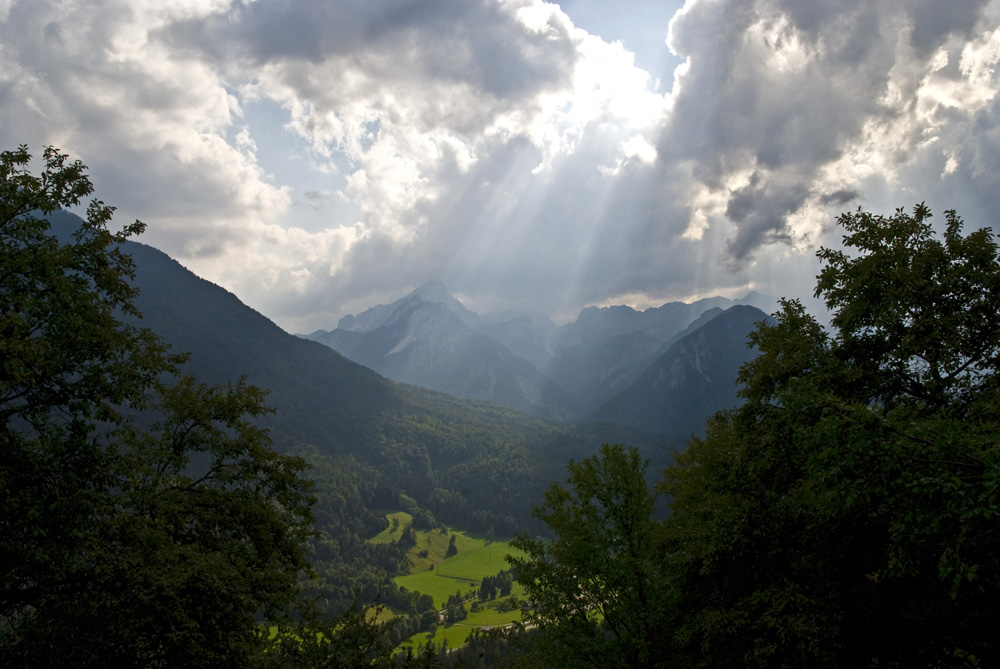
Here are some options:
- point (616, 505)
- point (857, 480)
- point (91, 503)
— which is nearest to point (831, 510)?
point (857, 480)

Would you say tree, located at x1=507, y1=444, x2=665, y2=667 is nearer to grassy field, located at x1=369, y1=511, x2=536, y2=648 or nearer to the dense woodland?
the dense woodland

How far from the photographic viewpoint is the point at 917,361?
1149 cm

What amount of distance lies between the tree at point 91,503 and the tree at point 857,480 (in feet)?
36.9

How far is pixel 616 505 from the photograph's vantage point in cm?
1483

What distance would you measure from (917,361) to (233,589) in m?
16.7

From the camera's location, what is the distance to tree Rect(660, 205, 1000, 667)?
758 cm

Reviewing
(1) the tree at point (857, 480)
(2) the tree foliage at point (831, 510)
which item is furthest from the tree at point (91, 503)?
(1) the tree at point (857, 480)

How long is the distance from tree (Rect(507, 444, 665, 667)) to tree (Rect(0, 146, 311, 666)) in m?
7.75

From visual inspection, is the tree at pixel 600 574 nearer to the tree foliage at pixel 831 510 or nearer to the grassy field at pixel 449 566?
the tree foliage at pixel 831 510

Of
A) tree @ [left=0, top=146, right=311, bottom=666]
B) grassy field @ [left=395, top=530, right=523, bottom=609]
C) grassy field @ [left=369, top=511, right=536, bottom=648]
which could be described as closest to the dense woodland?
tree @ [left=0, top=146, right=311, bottom=666]

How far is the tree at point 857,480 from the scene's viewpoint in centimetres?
758

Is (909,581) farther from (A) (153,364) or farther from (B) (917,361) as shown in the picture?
(A) (153,364)

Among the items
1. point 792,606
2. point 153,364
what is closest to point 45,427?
point 153,364

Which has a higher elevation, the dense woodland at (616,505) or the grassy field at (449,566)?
the dense woodland at (616,505)
